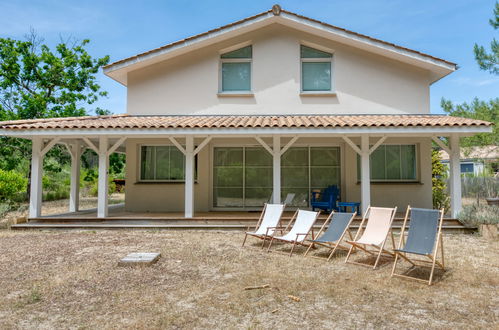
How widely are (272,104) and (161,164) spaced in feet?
14.6

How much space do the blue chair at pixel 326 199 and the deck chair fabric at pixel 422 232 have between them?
4933 millimetres

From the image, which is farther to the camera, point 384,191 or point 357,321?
point 384,191

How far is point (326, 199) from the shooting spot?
11.9m

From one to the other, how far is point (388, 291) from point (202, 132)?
6.34 m

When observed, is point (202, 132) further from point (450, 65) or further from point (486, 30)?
point (486, 30)

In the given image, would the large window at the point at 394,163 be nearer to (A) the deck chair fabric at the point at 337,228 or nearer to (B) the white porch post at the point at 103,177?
(A) the deck chair fabric at the point at 337,228

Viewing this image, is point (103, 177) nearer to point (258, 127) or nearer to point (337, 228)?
point (258, 127)

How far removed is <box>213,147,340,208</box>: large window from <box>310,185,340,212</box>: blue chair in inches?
28.1

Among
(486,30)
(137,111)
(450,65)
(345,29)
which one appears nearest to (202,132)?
(137,111)

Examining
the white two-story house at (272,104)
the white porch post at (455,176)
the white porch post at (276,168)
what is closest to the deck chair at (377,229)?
the white porch post at (276,168)

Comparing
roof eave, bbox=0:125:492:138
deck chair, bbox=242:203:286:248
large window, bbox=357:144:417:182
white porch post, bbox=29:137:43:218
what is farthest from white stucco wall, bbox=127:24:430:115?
deck chair, bbox=242:203:286:248

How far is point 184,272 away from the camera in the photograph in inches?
236

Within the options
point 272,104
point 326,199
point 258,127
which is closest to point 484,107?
point 326,199

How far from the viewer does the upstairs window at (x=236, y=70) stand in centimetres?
1291
